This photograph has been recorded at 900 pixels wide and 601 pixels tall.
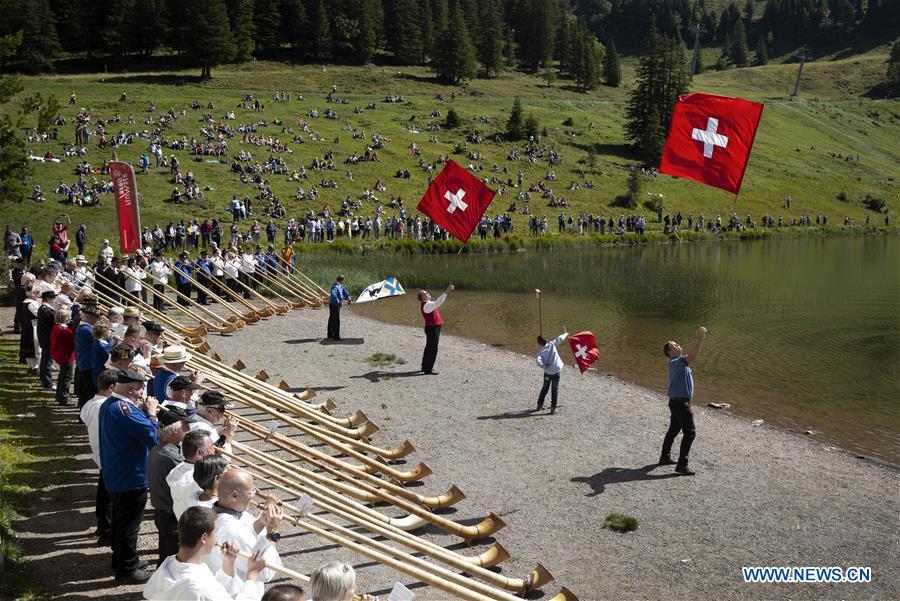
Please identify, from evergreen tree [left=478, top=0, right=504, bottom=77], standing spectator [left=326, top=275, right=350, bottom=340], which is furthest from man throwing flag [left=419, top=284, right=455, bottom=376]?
evergreen tree [left=478, top=0, right=504, bottom=77]

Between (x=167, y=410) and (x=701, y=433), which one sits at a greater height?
(x=167, y=410)

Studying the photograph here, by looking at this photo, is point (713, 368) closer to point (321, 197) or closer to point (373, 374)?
point (373, 374)

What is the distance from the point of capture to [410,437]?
51.8 feet

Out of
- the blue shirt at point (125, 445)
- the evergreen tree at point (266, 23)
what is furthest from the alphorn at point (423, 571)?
the evergreen tree at point (266, 23)

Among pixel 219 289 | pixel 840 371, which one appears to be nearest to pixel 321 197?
pixel 219 289

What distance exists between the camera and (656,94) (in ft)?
342

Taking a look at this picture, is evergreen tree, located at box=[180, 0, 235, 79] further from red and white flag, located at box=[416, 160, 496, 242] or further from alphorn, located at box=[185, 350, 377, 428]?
alphorn, located at box=[185, 350, 377, 428]

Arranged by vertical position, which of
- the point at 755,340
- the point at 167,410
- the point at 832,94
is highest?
the point at 832,94

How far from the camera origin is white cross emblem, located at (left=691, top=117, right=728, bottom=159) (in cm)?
1608

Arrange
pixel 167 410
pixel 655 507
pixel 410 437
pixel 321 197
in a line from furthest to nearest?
pixel 321 197, pixel 410 437, pixel 655 507, pixel 167 410

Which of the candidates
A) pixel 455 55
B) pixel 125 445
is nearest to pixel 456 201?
pixel 125 445

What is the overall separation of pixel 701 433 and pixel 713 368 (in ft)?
24.5

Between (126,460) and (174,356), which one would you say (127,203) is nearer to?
(174,356)

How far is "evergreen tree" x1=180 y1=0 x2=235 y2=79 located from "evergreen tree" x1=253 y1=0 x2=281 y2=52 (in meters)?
20.1
